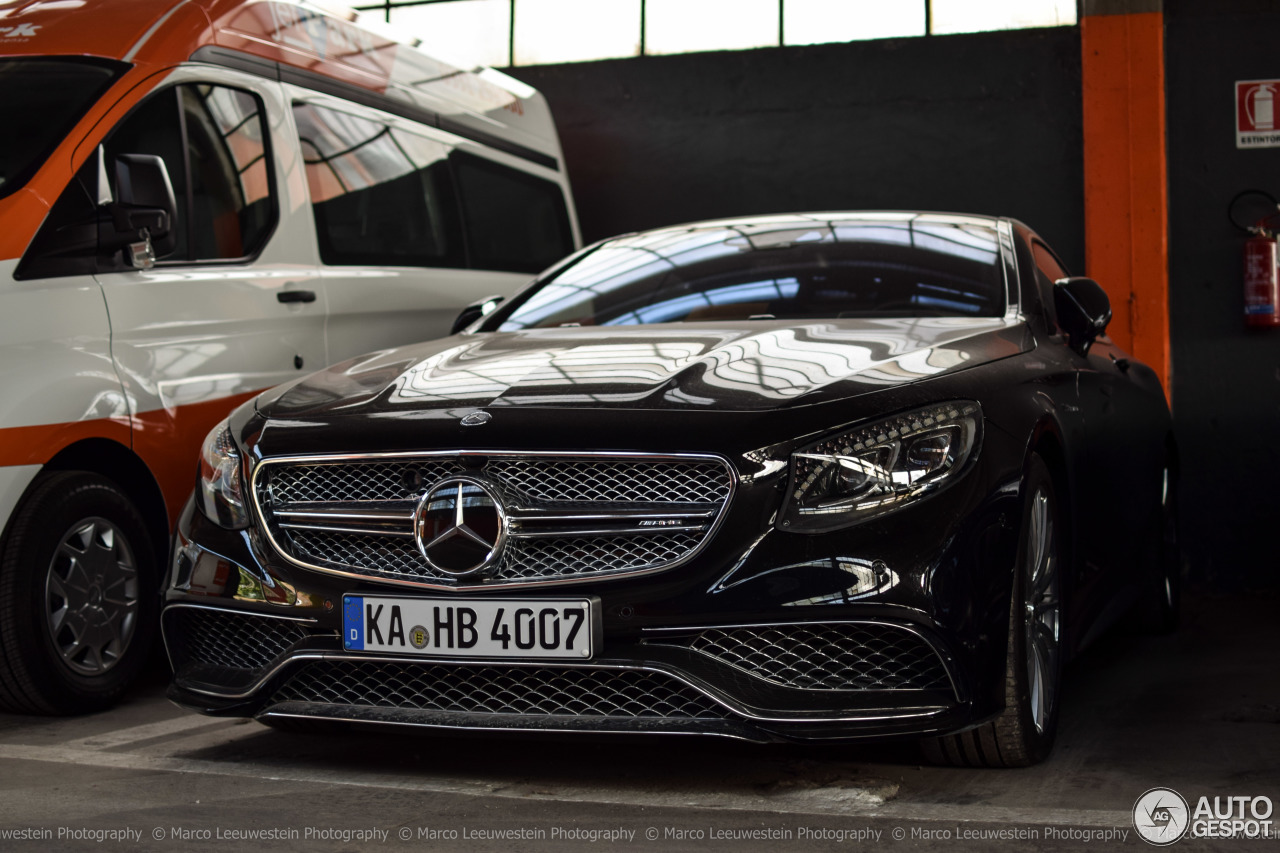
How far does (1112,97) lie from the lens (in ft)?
24.0

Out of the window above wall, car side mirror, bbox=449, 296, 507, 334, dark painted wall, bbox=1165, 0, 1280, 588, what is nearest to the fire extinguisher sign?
dark painted wall, bbox=1165, 0, 1280, 588

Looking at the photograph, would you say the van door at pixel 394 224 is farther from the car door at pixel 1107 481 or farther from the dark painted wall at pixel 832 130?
the car door at pixel 1107 481

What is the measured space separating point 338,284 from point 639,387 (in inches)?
93.3

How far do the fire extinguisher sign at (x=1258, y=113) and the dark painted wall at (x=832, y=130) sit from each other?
2.50 ft

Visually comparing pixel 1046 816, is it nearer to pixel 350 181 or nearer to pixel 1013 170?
pixel 350 181

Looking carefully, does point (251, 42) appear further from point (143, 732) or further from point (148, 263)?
point (143, 732)

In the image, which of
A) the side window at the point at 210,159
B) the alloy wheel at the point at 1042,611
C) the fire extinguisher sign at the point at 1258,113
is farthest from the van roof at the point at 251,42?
the fire extinguisher sign at the point at 1258,113

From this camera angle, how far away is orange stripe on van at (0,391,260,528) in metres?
3.91

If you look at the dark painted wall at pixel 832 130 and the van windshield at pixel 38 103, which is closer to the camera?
the van windshield at pixel 38 103

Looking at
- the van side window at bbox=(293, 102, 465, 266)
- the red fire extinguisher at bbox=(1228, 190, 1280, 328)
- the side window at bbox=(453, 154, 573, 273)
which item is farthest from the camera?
the red fire extinguisher at bbox=(1228, 190, 1280, 328)

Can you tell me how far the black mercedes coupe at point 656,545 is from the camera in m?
2.87

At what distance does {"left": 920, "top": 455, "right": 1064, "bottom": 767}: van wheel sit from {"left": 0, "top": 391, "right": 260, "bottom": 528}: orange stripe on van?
2355mm

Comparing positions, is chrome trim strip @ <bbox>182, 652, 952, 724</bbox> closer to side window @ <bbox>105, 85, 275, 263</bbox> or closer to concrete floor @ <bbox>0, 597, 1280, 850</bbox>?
concrete floor @ <bbox>0, 597, 1280, 850</bbox>

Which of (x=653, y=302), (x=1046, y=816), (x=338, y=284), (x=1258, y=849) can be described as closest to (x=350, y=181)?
(x=338, y=284)
